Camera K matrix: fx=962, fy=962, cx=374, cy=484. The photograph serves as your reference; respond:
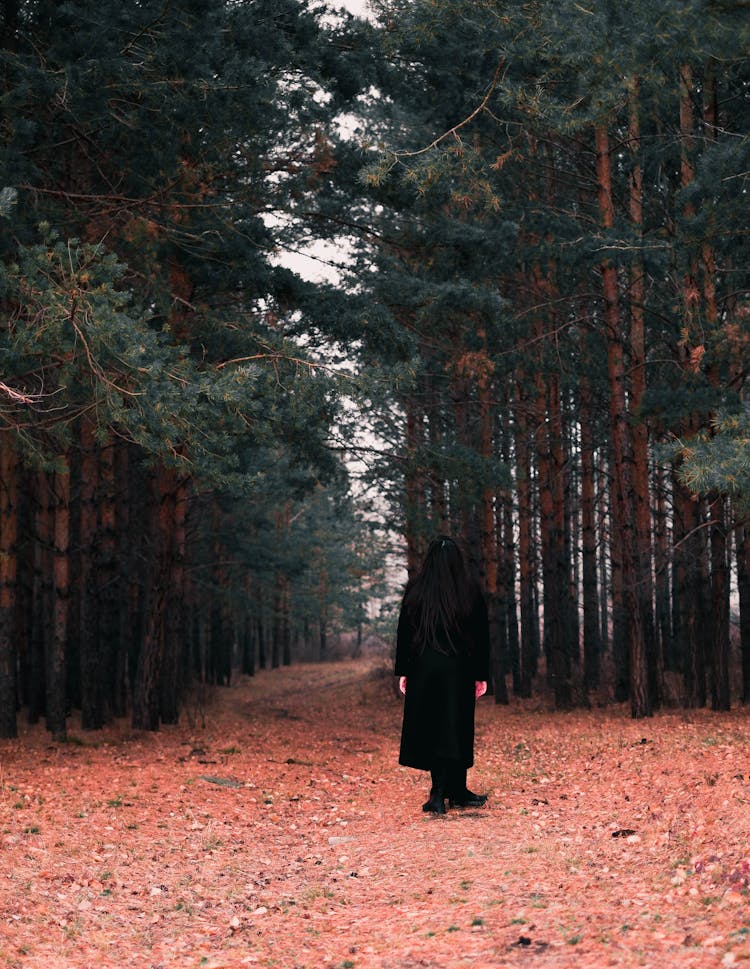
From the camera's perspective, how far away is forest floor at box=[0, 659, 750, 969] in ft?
17.3

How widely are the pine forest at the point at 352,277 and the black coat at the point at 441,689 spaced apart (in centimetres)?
279

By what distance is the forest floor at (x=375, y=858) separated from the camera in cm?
526

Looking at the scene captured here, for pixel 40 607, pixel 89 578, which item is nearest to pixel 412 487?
pixel 40 607

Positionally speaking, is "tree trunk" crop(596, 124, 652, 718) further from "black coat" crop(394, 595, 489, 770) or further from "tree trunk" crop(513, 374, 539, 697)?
"black coat" crop(394, 595, 489, 770)

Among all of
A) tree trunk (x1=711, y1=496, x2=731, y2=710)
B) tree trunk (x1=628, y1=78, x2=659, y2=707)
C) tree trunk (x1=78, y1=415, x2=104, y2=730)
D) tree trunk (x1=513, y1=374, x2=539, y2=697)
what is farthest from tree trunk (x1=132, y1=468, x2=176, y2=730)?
tree trunk (x1=711, y1=496, x2=731, y2=710)

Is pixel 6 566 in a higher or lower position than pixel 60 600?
higher

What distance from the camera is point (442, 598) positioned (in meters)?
8.57

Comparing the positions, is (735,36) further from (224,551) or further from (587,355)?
→ (224,551)

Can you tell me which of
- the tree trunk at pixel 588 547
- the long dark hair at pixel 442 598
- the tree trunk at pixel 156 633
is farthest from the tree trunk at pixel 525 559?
the long dark hair at pixel 442 598

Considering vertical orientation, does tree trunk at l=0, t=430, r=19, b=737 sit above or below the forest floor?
above

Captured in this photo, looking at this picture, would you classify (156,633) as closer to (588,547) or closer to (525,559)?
(588,547)

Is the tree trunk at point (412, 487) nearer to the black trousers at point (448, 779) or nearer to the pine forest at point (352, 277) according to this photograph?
the pine forest at point (352, 277)

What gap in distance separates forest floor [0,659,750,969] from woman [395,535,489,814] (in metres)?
0.57

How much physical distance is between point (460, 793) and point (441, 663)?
1.28 meters
